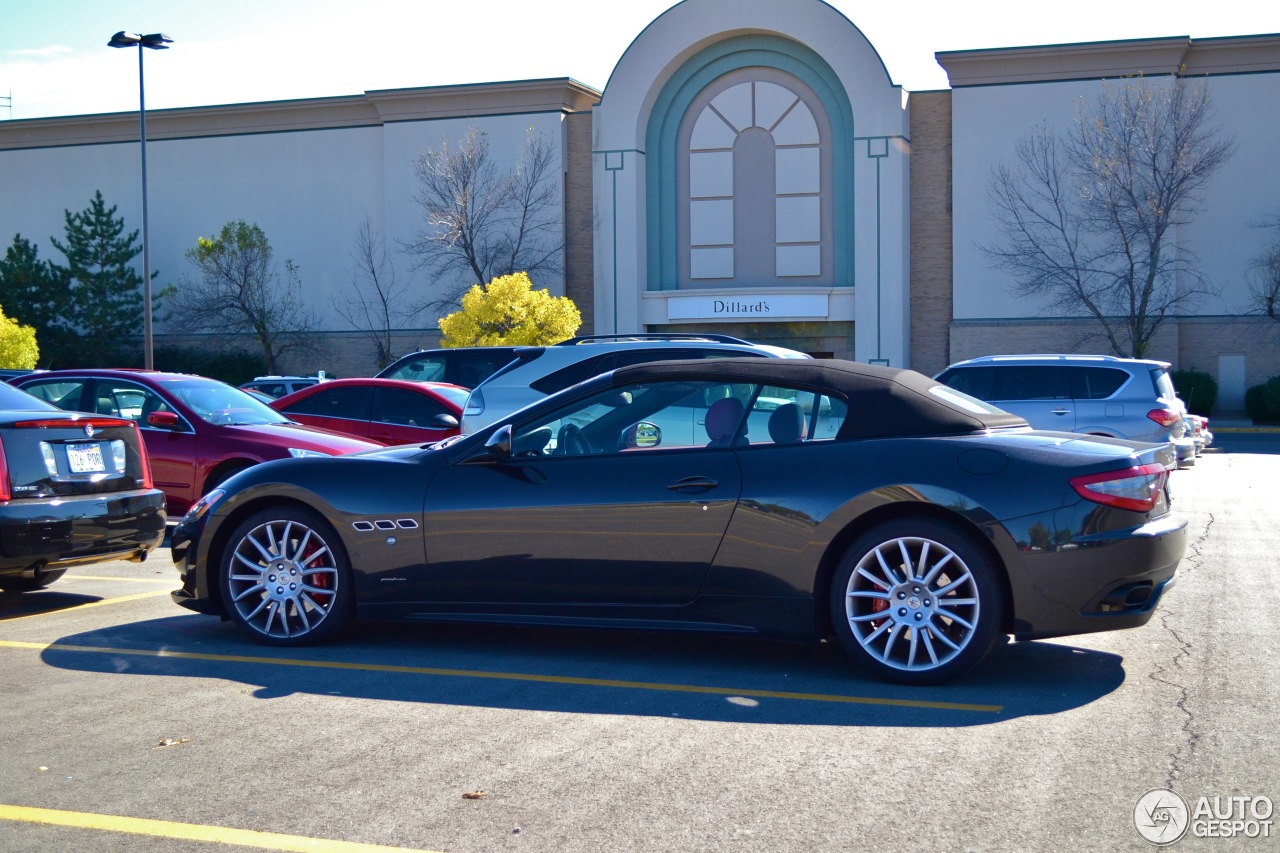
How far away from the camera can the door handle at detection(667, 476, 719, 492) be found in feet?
19.5

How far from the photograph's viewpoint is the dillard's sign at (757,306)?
39500 mm

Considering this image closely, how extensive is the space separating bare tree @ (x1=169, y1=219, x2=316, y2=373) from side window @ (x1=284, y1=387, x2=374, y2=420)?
107 feet

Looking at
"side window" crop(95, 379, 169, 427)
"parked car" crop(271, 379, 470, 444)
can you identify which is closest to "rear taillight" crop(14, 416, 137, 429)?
"side window" crop(95, 379, 169, 427)

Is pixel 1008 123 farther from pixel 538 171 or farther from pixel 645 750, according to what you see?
pixel 645 750

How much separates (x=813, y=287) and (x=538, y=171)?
10.0 m

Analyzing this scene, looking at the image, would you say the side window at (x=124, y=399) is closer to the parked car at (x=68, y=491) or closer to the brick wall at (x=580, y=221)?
the parked car at (x=68, y=491)

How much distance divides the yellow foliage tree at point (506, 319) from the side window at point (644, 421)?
2834cm

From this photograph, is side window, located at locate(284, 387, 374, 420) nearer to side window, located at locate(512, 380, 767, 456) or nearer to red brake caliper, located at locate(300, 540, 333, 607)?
red brake caliper, located at locate(300, 540, 333, 607)

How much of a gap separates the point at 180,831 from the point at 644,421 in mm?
3074

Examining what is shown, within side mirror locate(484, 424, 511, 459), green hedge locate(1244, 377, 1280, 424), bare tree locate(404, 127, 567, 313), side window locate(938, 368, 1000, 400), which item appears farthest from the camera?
bare tree locate(404, 127, 567, 313)

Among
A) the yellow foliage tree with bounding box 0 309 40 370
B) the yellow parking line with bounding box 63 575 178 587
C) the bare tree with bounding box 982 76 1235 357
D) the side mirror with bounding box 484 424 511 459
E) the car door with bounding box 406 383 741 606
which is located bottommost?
the yellow parking line with bounding box 63 575 178 587

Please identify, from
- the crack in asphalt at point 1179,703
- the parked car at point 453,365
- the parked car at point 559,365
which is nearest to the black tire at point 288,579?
the crack in asphalt at point 1179,703

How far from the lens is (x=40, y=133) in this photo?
158 ft

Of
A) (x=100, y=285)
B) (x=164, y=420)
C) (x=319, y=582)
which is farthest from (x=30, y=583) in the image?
(x=100, y=285)
